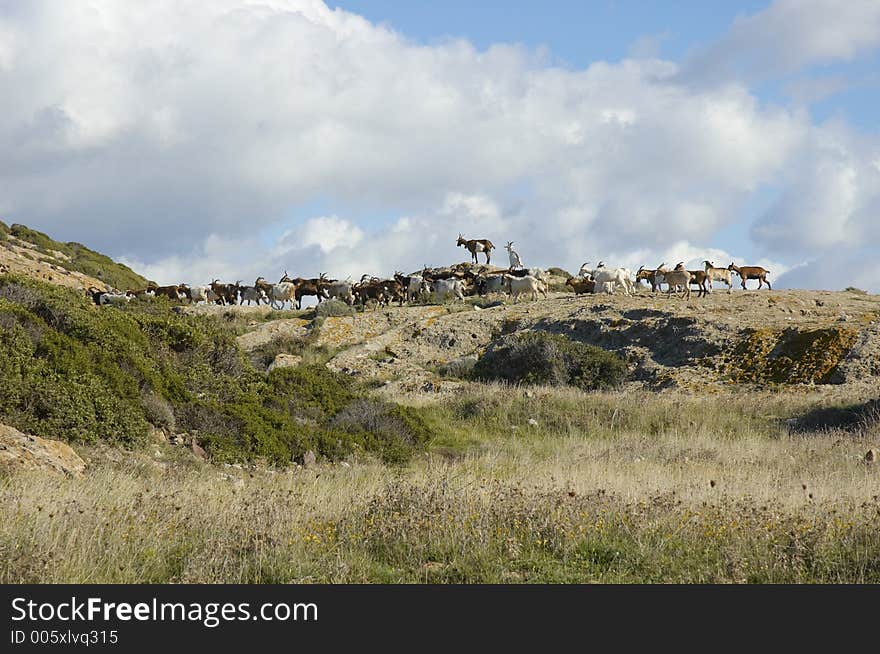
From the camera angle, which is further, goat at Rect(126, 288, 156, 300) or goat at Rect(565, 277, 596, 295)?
goat at Rect(565, 277, 596, 295)

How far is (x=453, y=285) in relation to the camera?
139ft

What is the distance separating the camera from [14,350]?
13375 millimetres

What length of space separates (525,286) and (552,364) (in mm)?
14466

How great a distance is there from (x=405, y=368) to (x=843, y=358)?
13.2 m

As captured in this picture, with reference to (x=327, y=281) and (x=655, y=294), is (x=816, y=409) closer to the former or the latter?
(x=655, y=294)

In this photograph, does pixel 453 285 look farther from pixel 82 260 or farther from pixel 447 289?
pixel 82 260

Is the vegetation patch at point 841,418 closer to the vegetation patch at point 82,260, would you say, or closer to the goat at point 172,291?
the goat at point 172,291

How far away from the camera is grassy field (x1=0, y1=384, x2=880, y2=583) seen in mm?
6828

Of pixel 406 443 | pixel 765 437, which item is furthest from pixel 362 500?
pixel 765 437

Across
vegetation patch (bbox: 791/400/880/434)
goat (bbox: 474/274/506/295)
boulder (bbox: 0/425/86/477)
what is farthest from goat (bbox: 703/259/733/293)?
boulder (bbox: 0/425/86/477)

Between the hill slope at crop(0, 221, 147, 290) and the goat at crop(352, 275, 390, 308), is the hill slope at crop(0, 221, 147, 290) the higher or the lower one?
the higher one

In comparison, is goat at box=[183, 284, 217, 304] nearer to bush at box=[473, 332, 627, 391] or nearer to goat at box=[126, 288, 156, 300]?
goat at box=[126, 288, 156, 300]

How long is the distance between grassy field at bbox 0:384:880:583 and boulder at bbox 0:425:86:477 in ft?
1.28
